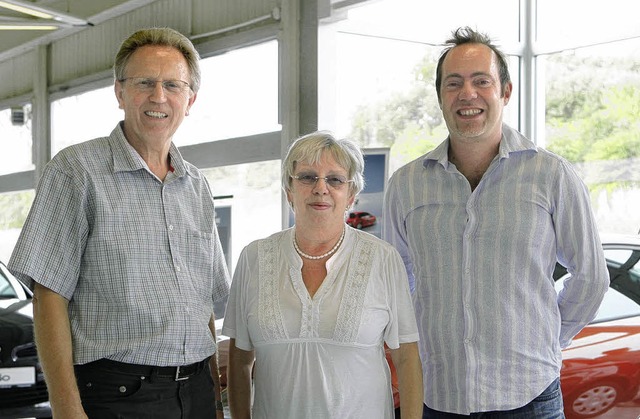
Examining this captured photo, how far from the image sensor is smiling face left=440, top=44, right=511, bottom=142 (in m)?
2.44

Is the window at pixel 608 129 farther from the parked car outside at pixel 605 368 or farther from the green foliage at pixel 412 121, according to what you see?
the parked car outside at pixel 605 368

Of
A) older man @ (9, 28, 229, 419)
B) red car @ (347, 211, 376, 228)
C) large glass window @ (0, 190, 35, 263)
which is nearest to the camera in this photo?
older man @ (9, 28, 229, 419)

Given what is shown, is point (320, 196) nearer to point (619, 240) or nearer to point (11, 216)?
point (619, 240)

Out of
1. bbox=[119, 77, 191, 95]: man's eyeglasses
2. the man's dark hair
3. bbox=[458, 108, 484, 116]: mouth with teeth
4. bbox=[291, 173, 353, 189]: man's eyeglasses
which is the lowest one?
bbox=[291, 173, 353, 189]: man's eyeglasses

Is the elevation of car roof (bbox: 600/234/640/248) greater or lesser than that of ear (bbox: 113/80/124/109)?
lesser

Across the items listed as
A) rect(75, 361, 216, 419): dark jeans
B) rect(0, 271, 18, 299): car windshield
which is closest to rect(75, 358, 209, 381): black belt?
rect(75, 361, 216, 419): dark jeans

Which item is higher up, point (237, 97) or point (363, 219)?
point (237, 97)

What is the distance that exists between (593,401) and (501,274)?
5.61ft

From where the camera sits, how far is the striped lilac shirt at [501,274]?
2389 mm

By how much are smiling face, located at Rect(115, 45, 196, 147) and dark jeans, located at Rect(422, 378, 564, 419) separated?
115 cm

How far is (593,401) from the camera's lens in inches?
149

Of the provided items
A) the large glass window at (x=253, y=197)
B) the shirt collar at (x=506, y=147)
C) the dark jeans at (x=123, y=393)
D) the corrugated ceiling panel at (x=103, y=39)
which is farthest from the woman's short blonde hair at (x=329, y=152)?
the corrugated ceiling panel at (x=103, y=39)

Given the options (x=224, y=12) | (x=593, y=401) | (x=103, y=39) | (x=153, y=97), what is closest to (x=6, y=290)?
(x=224, y=12)

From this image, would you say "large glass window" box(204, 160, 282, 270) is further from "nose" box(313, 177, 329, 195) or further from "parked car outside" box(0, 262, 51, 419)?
"nose" box(313, 177, 329, 195)
